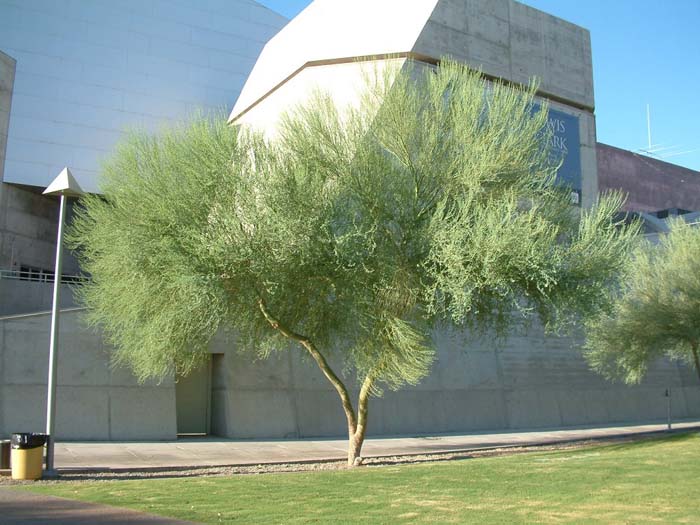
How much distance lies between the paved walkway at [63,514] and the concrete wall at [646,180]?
61.1m

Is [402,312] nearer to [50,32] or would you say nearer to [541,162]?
[541,162]

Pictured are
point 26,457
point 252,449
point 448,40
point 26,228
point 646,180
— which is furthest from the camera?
point 646,180

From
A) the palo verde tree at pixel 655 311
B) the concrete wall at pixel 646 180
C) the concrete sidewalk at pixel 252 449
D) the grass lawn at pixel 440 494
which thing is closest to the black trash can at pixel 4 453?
the concrete sidewalk at pixel 252 449

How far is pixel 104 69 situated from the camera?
1511 inches

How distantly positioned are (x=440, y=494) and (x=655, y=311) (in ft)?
53.2

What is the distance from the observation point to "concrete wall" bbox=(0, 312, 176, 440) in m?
18.9

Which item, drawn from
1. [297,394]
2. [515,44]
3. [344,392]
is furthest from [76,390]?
Answer: [515,44]

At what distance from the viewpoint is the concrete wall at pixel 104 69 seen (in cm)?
3600

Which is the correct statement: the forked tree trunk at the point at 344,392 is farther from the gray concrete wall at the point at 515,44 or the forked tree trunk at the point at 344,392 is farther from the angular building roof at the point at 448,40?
the gray concrete wall at the point at 515,44

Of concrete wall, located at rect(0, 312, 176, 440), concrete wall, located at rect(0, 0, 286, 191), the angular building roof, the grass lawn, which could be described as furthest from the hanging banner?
concrete wall, located at rect(0, 312, 176, 440)

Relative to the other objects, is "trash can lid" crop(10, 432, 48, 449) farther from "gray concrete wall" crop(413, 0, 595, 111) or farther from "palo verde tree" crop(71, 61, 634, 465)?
"gray concrete wall" crop(413, 0, 595, 111)

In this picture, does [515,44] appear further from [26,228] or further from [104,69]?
[26,228]

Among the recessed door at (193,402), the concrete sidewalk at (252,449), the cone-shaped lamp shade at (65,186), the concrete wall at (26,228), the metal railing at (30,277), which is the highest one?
the concrete wall at (26,228)

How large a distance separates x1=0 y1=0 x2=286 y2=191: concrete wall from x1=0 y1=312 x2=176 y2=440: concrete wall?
690 inches
